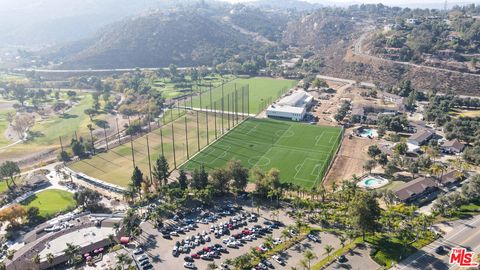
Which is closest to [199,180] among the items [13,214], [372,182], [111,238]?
[111,238]

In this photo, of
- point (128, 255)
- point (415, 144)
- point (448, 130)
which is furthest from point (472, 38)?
point (128, 255)

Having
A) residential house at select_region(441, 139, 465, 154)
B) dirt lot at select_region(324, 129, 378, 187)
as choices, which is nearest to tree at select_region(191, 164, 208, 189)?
dirt lot at select_region(324, 129, 378, 187)

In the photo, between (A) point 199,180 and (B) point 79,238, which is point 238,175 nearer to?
(A) point 199,180

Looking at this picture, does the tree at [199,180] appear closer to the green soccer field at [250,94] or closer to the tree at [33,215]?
the tree at [33,215]

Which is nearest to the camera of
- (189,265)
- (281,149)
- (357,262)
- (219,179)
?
(357,262)

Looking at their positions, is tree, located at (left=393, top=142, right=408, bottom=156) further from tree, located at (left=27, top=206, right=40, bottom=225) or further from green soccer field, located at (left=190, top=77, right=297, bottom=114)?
tree, located at (left=27, top=206, right=40, bottom=225)

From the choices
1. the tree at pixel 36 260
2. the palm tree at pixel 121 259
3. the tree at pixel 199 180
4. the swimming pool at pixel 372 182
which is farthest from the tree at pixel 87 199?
the swimming pool at pixel 372 182
